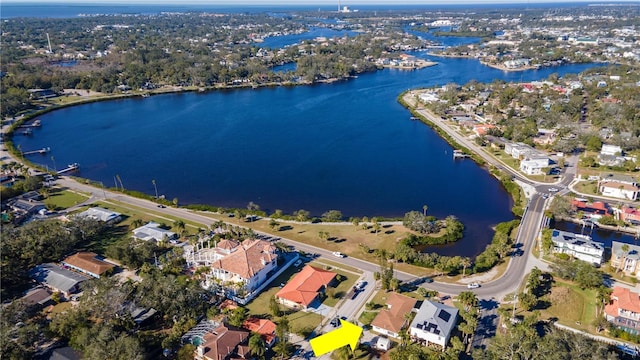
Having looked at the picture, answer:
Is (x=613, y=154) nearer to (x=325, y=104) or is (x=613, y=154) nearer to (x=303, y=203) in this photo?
(x=303, y=203)

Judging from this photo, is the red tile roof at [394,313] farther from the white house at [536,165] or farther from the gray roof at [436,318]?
the white house at [536,165]

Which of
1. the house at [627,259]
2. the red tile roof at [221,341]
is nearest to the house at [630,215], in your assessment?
the house at [627,259]

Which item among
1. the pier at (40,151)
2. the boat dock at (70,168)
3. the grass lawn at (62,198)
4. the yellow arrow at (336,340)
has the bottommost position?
the yellow arrow at (336,340)

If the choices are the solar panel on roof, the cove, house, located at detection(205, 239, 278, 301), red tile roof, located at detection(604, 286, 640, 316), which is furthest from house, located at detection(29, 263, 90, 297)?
red tile roof, located at detection(604, 286, 640, 316)

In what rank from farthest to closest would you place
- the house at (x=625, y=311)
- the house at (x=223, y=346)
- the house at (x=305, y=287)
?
the house at (x=305, y=287) < the house at (x=625, y=311) < the house at (x=223, y=346)

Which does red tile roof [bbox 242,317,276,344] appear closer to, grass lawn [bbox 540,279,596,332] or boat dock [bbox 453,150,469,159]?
grass lawn [bbox 540,279,596,332]
